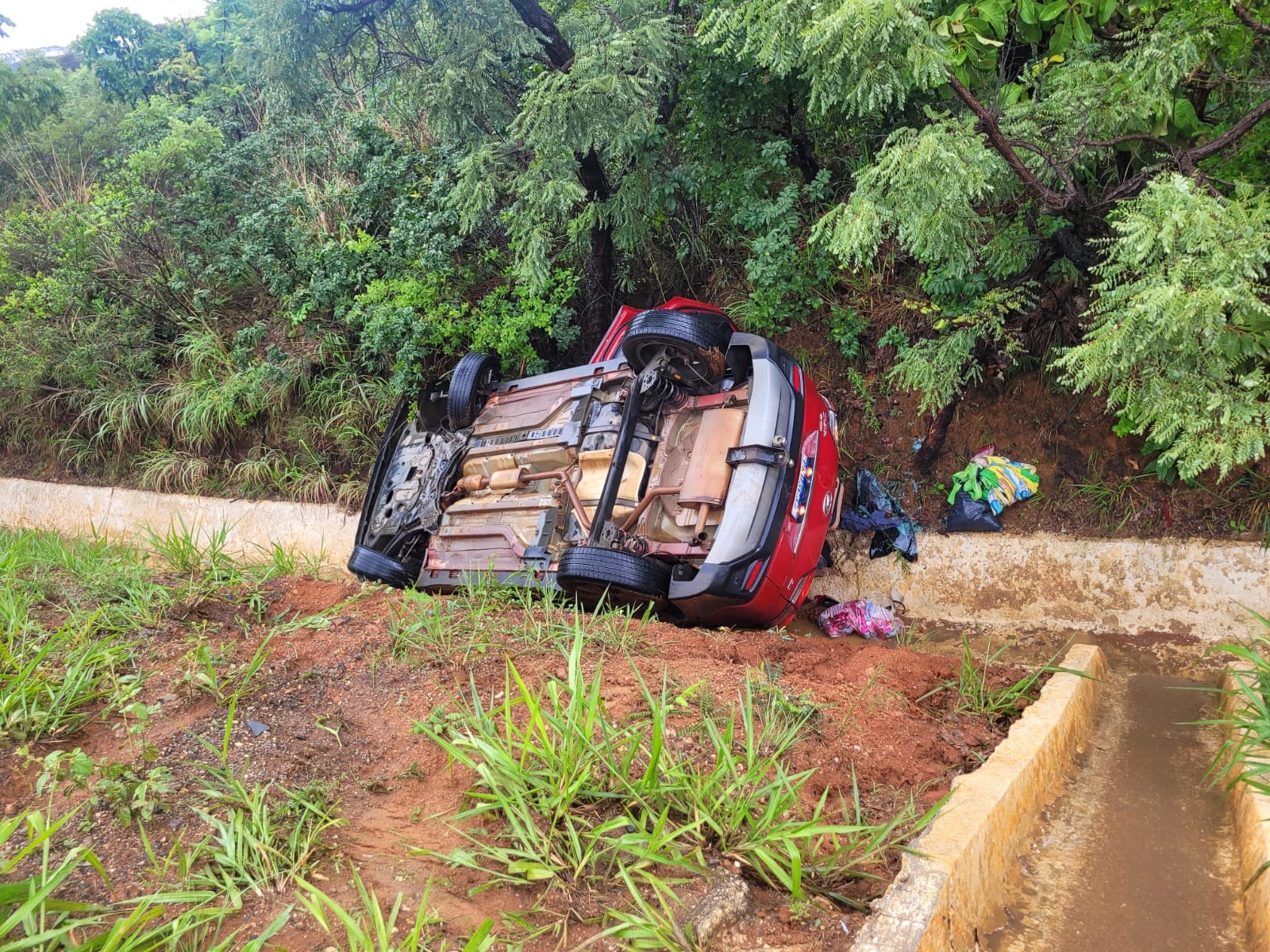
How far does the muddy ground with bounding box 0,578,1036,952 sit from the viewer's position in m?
1.86

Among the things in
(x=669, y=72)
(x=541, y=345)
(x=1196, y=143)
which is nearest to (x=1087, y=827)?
(x=1196, y=143)

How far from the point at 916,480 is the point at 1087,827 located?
334 cm

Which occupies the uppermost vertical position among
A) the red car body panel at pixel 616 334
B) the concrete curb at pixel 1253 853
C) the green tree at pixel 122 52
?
the green tree at pixel 122 52

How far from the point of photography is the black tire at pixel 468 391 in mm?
5918

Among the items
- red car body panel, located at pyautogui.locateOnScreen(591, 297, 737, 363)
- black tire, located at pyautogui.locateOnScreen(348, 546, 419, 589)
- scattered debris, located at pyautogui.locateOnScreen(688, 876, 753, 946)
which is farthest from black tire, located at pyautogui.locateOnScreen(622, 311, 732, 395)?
scattered debris, located at pyautogui.locateOnScreen(688, 876, 753, 946)

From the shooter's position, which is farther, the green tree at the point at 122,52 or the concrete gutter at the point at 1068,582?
the green tree at the point at 122,52

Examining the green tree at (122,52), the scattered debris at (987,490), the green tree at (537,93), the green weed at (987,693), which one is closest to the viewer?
the green weed at (987,693)

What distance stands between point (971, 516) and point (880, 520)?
1.96ft

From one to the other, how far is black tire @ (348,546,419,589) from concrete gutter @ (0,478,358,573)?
0.95 m

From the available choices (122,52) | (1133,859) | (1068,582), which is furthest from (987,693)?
(122,52)

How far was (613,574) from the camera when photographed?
412cm

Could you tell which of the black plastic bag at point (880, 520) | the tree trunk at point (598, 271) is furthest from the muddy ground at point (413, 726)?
the tree trunk at point (598, 271)

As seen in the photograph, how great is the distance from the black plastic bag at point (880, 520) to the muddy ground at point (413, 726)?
191 centimetres

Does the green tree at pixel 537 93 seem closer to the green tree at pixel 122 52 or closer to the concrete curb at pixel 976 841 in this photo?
the concrete curb at pixel 976 841
